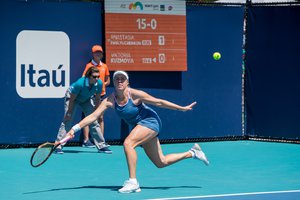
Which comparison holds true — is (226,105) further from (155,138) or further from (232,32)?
(155,138)

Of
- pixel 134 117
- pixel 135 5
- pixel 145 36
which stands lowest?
pixel 134 117

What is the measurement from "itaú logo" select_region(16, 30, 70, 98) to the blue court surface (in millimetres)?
1125

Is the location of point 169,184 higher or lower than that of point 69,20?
lower

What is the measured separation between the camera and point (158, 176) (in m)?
9.45

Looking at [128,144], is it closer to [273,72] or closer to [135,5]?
[135,5]

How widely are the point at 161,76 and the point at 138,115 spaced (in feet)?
16.9

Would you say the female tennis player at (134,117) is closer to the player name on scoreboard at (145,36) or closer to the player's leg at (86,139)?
the player's leg at (86,139)

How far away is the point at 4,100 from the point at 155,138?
4.82 m

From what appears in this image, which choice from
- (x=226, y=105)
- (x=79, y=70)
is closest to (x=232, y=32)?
(x=226, y=105)

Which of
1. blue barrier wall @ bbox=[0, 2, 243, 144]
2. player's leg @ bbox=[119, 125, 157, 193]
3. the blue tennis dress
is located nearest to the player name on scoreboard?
blue barrier wall @ bbox=[0, 2, 243, 144]

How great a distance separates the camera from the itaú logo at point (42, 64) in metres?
12.4

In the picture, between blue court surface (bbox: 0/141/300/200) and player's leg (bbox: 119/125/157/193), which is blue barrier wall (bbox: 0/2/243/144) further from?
player's leg (bbox: 119/125/157/193)

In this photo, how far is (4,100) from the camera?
40.5ft

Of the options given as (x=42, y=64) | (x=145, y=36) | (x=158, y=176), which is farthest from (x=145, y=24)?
(x=158, y=176)
